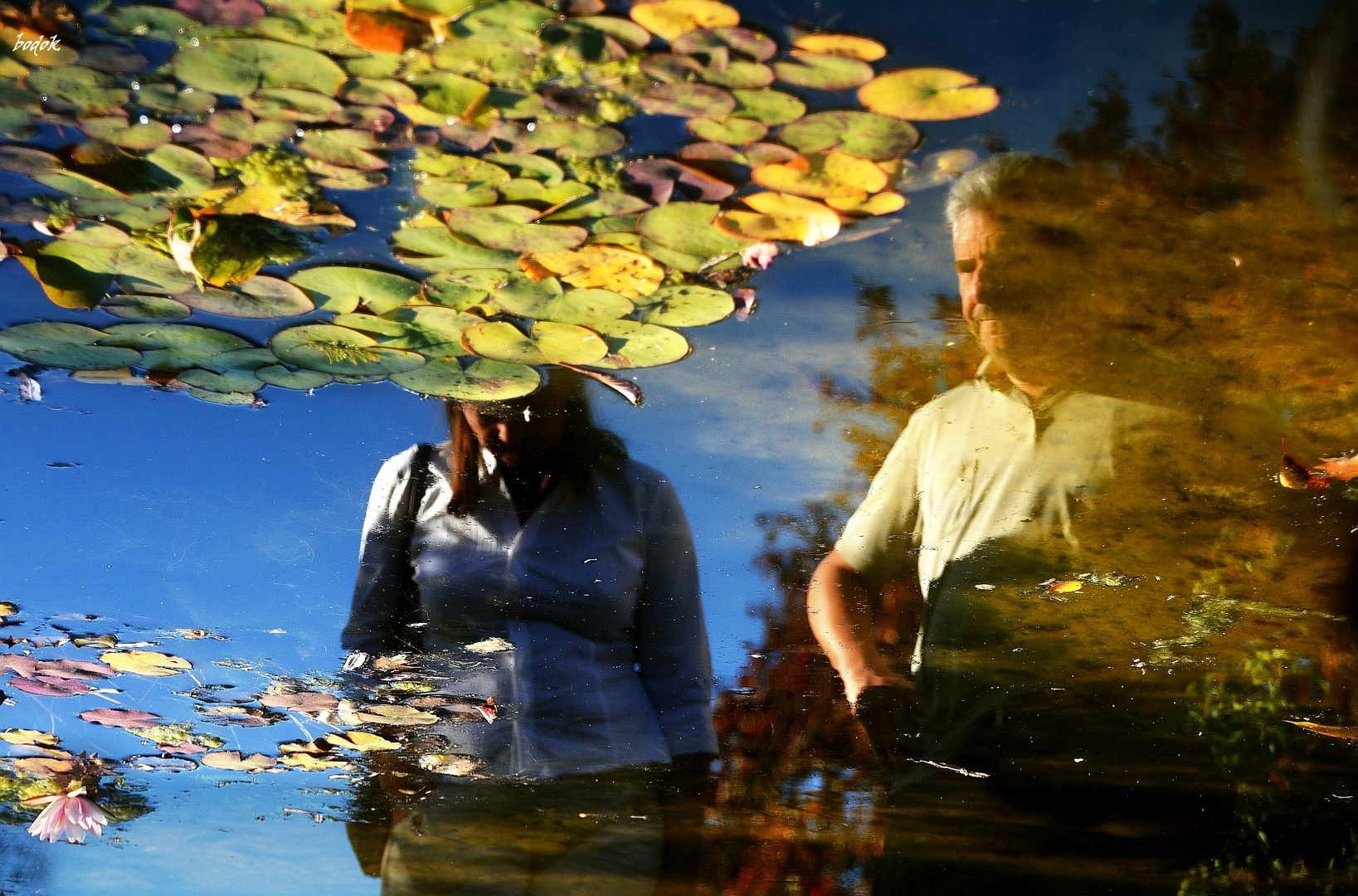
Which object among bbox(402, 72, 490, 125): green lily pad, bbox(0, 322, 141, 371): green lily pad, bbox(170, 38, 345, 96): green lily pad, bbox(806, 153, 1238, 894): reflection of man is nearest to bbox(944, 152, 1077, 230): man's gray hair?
bbox(806, 153, 1238, 894): reflection of man

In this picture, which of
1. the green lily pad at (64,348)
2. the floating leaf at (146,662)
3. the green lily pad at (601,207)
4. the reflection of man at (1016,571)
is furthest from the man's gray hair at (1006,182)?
the floating leaf at (146,662)

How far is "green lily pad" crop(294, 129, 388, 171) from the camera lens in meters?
0.70

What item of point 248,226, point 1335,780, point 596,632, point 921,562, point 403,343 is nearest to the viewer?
point 248,226

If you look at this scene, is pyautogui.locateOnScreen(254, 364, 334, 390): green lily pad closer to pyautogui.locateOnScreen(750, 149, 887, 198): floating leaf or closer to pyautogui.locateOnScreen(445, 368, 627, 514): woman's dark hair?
pyautogui.locateOnScreen(445, 368, 627, 514): woman's dark hair

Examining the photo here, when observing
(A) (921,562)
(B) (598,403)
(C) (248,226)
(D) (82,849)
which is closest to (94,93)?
(C) (248,226)

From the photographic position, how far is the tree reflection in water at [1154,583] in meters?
0.71

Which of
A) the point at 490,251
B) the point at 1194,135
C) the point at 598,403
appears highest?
the point at 1194,135

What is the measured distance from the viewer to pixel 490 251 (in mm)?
791

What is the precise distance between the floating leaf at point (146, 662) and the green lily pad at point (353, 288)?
0.68 m

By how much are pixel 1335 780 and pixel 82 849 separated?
6.85 feet

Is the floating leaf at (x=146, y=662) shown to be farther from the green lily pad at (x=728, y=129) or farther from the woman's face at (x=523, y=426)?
the green lily pad at (x=728, y=129)

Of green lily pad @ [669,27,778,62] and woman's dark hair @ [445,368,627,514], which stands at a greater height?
green lily pad @ [669,27,778,62]

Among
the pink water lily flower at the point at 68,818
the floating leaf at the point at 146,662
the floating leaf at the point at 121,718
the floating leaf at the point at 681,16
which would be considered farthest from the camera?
the pink water lily flower at the point at 68,818

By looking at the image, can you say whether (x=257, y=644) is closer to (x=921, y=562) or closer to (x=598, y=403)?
(x=598, y=403)
